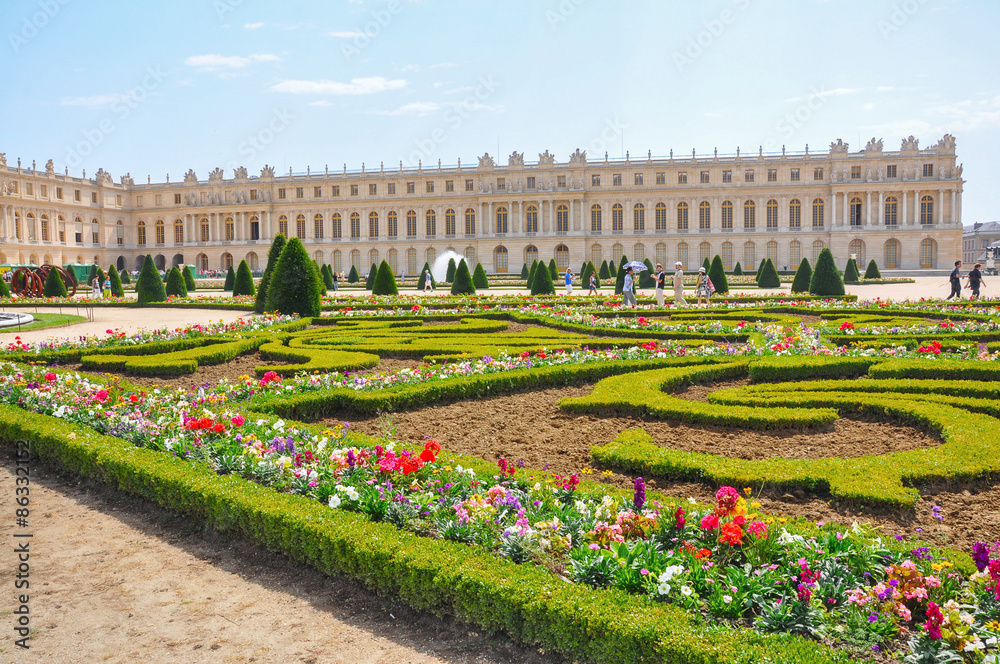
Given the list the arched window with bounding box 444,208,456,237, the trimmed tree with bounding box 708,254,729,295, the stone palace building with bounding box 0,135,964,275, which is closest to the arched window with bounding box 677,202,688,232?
the stone palace building with bounding box 0,135,964,275

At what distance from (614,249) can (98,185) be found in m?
39.9

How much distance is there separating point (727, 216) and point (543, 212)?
12.4 metres

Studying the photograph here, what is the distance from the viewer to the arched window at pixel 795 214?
170 ft

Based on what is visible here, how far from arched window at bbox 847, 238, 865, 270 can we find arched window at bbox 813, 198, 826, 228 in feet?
7.46

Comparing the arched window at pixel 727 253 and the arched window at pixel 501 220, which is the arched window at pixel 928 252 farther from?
the arched window at pixel 501 220

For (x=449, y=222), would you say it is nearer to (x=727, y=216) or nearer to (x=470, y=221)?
(x=470, y=221)

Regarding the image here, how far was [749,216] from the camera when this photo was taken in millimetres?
52656

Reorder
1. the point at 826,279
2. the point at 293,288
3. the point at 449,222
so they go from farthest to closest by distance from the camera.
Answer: the point at 449,222, the point at 826,279, the point at 293,288

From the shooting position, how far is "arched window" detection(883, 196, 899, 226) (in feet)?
166

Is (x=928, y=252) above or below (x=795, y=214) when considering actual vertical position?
below

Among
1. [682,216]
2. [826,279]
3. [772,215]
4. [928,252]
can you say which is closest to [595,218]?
[682,216]

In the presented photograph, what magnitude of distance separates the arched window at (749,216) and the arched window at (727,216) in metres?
0.84

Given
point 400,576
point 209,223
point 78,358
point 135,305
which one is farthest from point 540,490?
point 209,223

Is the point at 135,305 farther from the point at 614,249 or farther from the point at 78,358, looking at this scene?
the point at 614,249
